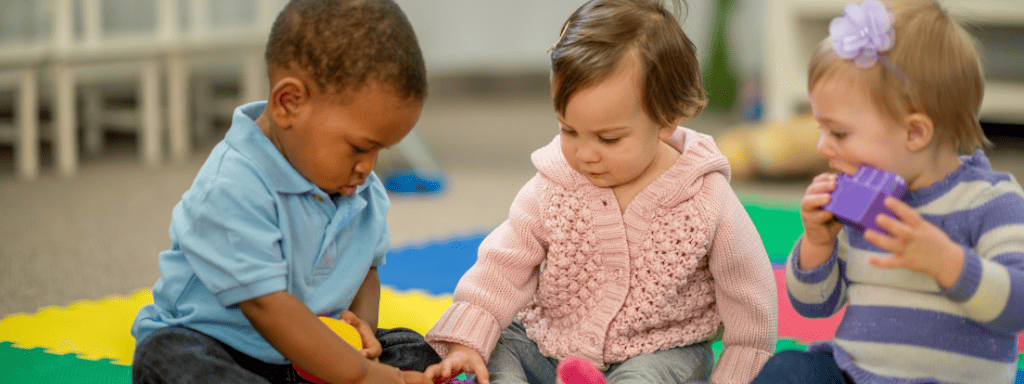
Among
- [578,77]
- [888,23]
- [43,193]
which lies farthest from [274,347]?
[43,193]

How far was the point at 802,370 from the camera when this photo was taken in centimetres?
82

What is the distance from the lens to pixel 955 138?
76 cm

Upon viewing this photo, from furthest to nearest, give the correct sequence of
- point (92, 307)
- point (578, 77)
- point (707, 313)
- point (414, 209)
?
1. point (414, 209)
2. point (92, 307)
3. point (707, 313)
4. point (578, 77)

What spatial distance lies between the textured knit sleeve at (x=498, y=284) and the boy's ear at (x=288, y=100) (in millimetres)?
293

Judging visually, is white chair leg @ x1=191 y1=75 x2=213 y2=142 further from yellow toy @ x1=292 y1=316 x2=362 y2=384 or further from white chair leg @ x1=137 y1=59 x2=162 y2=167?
yellow toy @ x1=292 y1=316 x2=362 y2=384

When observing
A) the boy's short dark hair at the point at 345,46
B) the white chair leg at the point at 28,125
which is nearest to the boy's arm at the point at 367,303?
the boy's short dark hair at the point at 345,46

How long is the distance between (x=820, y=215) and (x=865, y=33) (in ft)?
0.56

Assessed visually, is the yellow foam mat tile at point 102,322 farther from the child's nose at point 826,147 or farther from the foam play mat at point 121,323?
the child's nose at point 826,147

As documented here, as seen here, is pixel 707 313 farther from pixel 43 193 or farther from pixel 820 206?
pixel 43 193

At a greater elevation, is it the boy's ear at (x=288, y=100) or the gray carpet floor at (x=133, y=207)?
the boy's ear at (x=288, y=100)

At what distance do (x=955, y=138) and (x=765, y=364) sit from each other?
0.29 m

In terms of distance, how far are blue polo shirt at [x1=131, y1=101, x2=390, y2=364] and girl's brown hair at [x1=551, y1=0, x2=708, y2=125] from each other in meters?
0.26

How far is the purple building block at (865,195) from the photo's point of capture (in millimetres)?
729

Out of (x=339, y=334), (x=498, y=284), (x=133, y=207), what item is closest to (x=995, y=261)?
(x=498, y=284)
